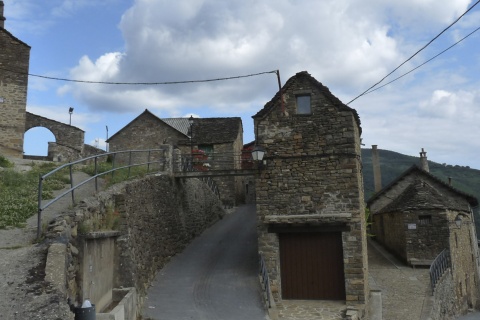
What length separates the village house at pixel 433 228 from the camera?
1928 centimetres

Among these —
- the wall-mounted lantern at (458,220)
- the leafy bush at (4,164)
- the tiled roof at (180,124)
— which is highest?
the tiled roof at (180,124)

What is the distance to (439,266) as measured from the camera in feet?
58.0

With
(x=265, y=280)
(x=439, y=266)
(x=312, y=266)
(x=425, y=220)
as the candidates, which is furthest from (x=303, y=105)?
(x=425, y=220)

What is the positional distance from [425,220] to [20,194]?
17.6 metres

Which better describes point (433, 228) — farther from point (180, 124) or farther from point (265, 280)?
point (180, 124)

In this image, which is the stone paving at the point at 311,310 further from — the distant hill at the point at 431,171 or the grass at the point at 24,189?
the distant hill at the point at 431,171

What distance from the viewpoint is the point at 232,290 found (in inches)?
436

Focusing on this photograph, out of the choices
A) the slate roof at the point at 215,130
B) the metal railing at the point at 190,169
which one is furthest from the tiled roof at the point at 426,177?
the metal railing at the point at 190,169

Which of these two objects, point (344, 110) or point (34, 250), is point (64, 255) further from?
point (344, 110)

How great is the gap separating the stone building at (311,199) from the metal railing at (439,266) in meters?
5.39

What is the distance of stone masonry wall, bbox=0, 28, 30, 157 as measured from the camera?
1938cm

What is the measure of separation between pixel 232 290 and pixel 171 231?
173 inches

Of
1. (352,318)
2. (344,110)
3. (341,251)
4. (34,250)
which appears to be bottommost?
(352,318)

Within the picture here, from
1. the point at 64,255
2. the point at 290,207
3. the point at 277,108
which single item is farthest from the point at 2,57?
the point at 64,255
